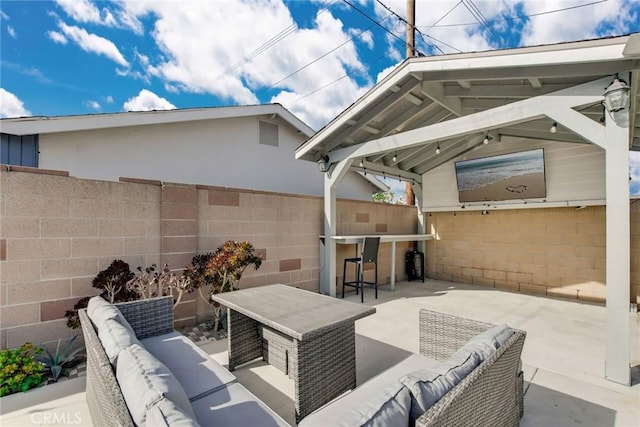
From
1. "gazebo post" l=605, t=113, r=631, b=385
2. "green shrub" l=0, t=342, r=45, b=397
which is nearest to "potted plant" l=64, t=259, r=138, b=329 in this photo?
"green shrub" l=0, t=342, r=45, b=397

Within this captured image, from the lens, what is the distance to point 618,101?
284 centimetres

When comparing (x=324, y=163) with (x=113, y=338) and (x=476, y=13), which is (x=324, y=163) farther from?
(x=476, y=13)

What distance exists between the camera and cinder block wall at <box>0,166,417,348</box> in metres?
3.16

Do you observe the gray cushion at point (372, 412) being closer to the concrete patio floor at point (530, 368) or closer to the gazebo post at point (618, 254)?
the concrete patio floor at point (530, 368)

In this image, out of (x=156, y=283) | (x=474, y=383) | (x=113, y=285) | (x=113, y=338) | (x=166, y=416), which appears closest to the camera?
(x=166, y=416)

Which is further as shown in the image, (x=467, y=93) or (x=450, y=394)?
(x=467, y=93)

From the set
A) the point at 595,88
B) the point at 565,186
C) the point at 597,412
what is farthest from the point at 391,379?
the point at 565,186

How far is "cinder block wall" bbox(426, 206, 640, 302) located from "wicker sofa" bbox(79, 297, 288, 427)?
279 inches

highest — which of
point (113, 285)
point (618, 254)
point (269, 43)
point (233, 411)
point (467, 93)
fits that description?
point (269, 43)

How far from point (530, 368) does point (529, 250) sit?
4422mm

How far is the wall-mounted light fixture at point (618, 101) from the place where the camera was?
283 cm

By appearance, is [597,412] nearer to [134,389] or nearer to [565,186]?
Answer: [134,389]

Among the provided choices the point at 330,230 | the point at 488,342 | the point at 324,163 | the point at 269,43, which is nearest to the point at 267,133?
the point at 324,163

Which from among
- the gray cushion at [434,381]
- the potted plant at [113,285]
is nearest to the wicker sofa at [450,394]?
the gray cushion at [434,381]
